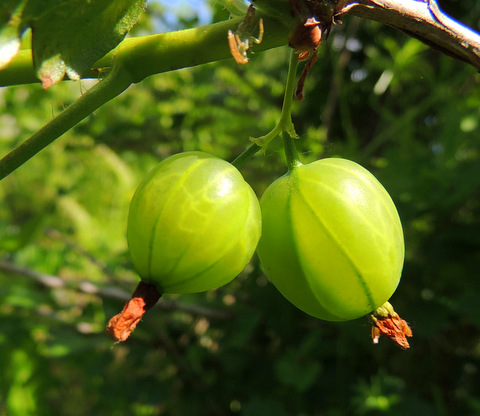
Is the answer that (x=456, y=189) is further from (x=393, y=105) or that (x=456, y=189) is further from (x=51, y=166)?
(x=51, y=166)

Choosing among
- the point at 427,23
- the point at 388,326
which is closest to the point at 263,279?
the point at 388,326

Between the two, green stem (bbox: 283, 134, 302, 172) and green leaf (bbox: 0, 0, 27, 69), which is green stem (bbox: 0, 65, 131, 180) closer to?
green leaf (bbox: 0, 0, 27, 69)

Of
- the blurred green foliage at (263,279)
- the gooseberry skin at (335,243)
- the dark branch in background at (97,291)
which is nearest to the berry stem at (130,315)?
the gooseberry skin at (335,243)

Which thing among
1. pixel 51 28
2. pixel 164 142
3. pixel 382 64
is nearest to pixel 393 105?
pixel 382 64

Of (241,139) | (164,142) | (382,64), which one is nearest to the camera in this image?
(382,64)

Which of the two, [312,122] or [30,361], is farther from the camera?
[312,122]
